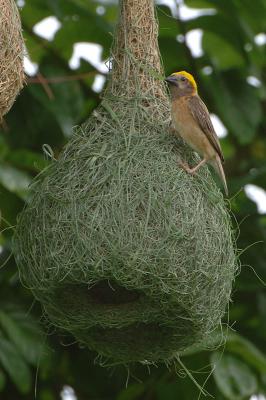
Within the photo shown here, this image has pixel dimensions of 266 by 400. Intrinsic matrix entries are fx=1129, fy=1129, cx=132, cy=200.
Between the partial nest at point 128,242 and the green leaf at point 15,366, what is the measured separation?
0.79m

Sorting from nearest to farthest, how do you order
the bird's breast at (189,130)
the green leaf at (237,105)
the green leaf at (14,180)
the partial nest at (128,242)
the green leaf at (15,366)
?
1. the partial nest at (128,242)
2. the bird's breast at (189,130)
3. the green leaf at (14,180)
4. the green leaf at (15,366)
5. the green leaf at (237,105)

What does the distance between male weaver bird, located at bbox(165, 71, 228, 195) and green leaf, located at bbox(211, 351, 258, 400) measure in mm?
1004

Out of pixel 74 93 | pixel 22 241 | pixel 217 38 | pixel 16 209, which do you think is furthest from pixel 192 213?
pixel 217 38

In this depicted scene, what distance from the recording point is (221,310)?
4977mm

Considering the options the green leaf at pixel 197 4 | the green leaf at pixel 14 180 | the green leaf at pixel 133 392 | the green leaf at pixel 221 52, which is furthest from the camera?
the green leaf at pixel 221 52

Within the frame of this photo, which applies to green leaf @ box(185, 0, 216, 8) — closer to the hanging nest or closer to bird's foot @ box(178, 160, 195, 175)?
→ the hanging nest

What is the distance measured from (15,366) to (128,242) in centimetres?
156

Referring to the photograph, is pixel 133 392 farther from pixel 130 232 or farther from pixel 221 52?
pixel 221 52

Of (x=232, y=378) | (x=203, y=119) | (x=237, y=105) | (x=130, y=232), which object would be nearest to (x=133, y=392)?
(x=232, y=378)

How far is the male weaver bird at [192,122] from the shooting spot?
5070 millimetres

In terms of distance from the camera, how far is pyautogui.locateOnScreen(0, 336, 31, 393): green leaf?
19.1 ft

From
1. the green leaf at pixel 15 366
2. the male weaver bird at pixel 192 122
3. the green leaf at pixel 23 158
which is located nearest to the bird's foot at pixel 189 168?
the male weaver bird at pixel 192 122

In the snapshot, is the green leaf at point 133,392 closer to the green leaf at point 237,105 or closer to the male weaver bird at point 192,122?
the green leaf at point 237,105

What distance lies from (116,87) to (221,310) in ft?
3.74
